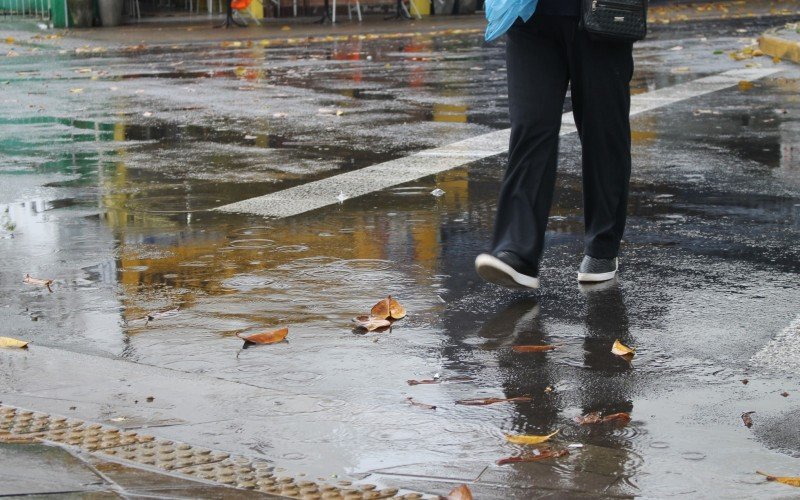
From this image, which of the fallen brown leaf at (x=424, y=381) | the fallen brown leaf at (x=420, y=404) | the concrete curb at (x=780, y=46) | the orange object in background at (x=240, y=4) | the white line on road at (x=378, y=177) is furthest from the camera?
the orange object in background at (x=240, y=4)

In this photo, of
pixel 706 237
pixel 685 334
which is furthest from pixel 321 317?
pixel 706 237

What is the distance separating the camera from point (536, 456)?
136 inches

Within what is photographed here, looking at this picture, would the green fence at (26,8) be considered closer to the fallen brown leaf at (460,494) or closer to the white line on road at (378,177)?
the white line on road at (378,177)

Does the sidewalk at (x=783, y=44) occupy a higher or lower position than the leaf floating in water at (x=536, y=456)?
higher

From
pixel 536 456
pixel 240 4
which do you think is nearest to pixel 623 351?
pixel 536 456

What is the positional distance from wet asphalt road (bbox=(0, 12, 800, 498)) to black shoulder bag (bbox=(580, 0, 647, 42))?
1.03 metres

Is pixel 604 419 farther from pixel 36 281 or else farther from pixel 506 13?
pixel 36 281

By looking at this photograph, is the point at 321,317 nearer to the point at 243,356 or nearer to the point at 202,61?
the point at 243,356

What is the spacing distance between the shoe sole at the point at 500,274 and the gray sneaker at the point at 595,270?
29 centimetres

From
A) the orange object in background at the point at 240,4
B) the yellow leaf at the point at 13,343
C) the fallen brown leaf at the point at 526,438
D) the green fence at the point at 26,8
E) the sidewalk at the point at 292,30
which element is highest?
the orange object in background at the point at 240,4

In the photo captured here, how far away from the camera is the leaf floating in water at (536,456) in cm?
343

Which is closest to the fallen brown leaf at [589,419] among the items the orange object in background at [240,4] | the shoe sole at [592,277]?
the shoe sole at [592,277]

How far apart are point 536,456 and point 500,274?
1727mm

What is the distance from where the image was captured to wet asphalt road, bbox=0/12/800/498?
3.62 meters
